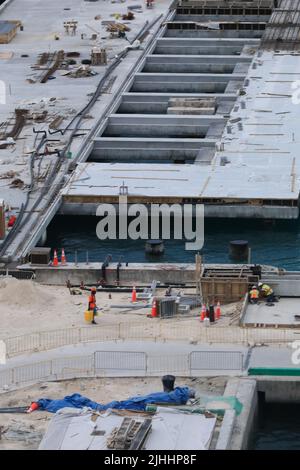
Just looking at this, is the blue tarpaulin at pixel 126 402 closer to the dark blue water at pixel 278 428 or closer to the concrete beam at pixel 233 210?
the dark blue water at pixel 278 428

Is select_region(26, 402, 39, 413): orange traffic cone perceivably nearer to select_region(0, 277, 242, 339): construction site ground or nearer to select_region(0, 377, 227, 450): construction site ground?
select_region(0, 377, 227, 450): construction site ground

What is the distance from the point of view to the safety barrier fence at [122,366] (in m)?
74.0

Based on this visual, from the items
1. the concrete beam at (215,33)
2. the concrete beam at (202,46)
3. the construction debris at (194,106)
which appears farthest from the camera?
the concrete beam at (215,33)

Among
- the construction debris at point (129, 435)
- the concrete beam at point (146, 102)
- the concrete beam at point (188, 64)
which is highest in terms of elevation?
the concrete beam at point (188, 64)

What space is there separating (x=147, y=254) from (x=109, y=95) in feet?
96.4

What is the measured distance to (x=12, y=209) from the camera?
10094 cm

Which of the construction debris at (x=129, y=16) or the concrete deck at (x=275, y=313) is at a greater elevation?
the construction debris at (x=129, y=16)

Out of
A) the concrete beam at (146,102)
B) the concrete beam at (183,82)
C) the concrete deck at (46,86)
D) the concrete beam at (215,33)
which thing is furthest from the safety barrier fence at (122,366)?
the concrete beam at (215,33)

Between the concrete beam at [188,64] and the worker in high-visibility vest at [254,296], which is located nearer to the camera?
the worker in high-visibility vest at [254,296]

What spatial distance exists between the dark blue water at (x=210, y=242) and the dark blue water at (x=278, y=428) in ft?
67.7

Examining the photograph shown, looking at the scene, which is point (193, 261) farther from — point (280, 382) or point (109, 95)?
point (109, 95)

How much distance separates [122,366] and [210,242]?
2612 cm

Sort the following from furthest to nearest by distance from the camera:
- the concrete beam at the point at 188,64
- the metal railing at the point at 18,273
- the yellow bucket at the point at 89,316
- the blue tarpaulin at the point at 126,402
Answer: the concrete beam at the point at 188,64 → the metal railing at the point at 18,273 → the yellow bucket at the point at 89,316 → the blue tarpaulin at the point at 126,402

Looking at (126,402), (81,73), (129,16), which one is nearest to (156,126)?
(81,73)
